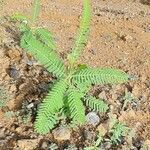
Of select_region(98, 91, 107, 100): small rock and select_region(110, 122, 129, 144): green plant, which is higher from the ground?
select_region(98, 91, 107, 100): small rock

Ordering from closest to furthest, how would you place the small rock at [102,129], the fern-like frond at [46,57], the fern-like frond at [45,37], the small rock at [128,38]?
1. the fern-like frond at [46,57]
2. the small rock at [102,129]
3. the fern-like frond at [45,37]
4. the small rock at [128,38]

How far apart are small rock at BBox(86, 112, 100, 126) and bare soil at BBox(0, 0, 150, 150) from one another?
43 mm

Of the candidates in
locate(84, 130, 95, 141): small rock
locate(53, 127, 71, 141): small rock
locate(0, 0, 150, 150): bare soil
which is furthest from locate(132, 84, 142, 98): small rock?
locate(53, 127, 71, 141): small rock

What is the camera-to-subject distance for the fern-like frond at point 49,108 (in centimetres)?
339

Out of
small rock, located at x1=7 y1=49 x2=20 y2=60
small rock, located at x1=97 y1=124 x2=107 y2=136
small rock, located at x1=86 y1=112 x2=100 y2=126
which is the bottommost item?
small rock, located at x1=97 y1=124 x2=107 y2=136

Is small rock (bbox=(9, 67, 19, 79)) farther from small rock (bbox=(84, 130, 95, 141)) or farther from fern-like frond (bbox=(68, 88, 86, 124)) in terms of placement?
small rock (bbox=(84, 130, 95, 141))

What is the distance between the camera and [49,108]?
11.1 feet

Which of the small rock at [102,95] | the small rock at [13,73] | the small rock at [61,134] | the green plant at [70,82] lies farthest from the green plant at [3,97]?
the small rock at [102,95]

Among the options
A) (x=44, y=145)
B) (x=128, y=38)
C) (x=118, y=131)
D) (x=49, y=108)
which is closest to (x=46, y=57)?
(x=49, y=108)

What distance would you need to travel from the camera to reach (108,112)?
3.79 meters

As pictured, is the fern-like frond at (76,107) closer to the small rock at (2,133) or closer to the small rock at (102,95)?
the small rock at (102,95)

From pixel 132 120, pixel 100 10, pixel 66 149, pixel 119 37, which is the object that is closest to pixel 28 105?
pixel 66 149

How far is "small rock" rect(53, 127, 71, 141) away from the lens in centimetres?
354

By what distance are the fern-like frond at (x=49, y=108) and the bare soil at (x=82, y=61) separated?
0.15m
